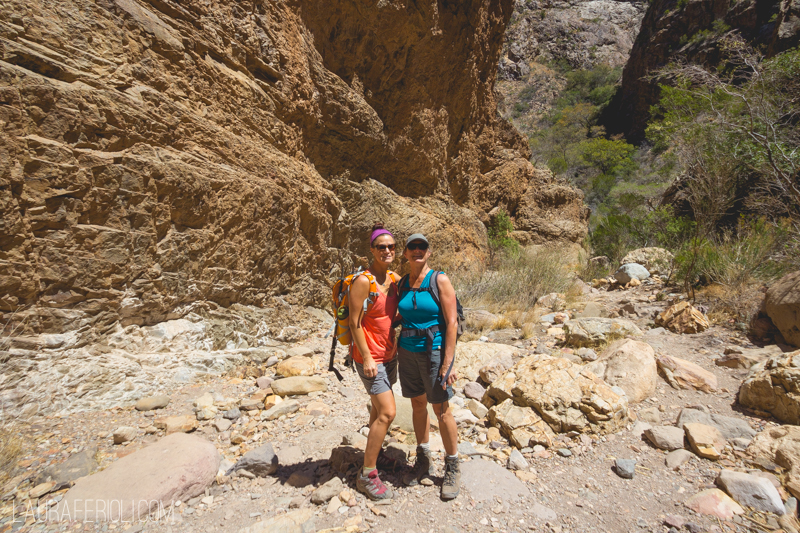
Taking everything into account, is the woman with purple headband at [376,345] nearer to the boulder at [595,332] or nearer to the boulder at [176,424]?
the boulder at [176,424]

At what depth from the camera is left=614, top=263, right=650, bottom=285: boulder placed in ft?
27.4

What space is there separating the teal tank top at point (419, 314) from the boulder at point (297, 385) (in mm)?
1797

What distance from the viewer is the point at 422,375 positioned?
2295 millimetres

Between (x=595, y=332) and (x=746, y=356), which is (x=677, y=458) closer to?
(x=746, y=356)

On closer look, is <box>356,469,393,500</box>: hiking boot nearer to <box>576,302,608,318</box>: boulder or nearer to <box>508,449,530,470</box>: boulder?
<box>508,449,530,470</box>: boulder

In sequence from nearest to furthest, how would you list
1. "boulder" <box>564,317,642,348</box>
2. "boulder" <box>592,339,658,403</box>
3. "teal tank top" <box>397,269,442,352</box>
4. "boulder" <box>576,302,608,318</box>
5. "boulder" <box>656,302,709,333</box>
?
1. "teal tank top" <box>397,269,442,352</box>
2. "boulder" <box>592,339,658,403</box>
3. "boulder" <box>564,317,642,348</box>
4. "boulder" <box>656,302,709,333</box>
5. "boulder" <box>576,302,608,318</box>

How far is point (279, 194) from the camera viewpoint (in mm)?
4656

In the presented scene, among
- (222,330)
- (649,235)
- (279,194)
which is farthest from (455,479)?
(649,235)

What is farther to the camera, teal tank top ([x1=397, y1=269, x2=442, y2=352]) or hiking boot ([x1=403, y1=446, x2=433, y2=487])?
hiking boot ([x1=403, y1=446, x2=433, y2=487])

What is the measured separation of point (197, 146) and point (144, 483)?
3.06 meters

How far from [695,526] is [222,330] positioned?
408 centimetres

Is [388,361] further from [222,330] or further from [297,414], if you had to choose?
[222,330]

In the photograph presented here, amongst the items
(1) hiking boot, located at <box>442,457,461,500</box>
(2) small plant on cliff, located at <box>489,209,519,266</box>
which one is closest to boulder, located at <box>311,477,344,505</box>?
(1) hiking boot, located at <box>442,457,461,500</box>

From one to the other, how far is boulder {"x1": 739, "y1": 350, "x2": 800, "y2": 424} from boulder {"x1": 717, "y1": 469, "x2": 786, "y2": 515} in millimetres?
999
